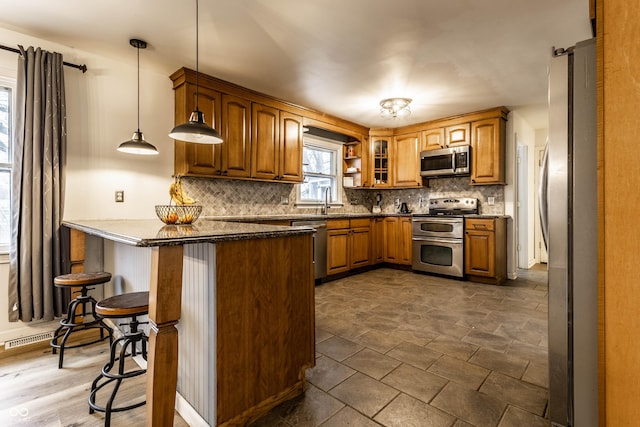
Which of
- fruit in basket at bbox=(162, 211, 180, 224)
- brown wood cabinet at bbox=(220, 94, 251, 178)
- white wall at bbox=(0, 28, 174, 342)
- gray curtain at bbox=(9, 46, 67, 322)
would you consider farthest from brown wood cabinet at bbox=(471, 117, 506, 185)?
gray curtain at bbox=(9, 46, 67, 322)

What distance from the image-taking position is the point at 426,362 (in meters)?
2.07

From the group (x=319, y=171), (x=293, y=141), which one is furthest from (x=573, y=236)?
(x=319, y=171)

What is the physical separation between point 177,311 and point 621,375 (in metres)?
1.46

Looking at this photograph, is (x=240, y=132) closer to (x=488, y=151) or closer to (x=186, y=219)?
(x=186, y=219)

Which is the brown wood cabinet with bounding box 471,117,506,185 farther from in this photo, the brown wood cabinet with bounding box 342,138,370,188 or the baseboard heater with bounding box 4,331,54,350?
the baseboard heater with bounding box 4,331,54,350

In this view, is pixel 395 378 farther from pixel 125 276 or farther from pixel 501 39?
pixel 501 39

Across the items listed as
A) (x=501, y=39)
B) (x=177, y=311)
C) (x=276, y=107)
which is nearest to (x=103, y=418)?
(x=177, y=311)

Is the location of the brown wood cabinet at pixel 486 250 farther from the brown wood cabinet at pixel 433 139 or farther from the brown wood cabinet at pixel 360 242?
the brown wood cabinet at pixel 360 242

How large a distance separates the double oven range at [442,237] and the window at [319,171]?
1460 millimetres

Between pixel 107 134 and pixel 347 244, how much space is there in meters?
3.17

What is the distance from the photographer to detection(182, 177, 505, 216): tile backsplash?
363 cm

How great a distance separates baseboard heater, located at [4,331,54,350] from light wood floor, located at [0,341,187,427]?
0.18 feet

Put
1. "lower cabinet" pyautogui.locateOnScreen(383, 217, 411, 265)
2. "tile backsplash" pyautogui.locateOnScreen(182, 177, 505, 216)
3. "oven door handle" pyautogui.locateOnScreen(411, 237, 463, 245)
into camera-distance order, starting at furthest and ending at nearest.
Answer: "lower cabinet" pyautogui.locateOnScreen(383, 217, 411, 265)
"oven door handle" pyautogui.locateOnScreen(411, 237, 463, 245)
"tile backsplash" pyautogui.locateOnScreen(182, 177, 505, 216)

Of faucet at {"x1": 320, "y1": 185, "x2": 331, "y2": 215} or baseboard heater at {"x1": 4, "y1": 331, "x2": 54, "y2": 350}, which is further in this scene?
faucet at {"x1": 320, "y1": 185, "x2": 331, "y2": 215}
